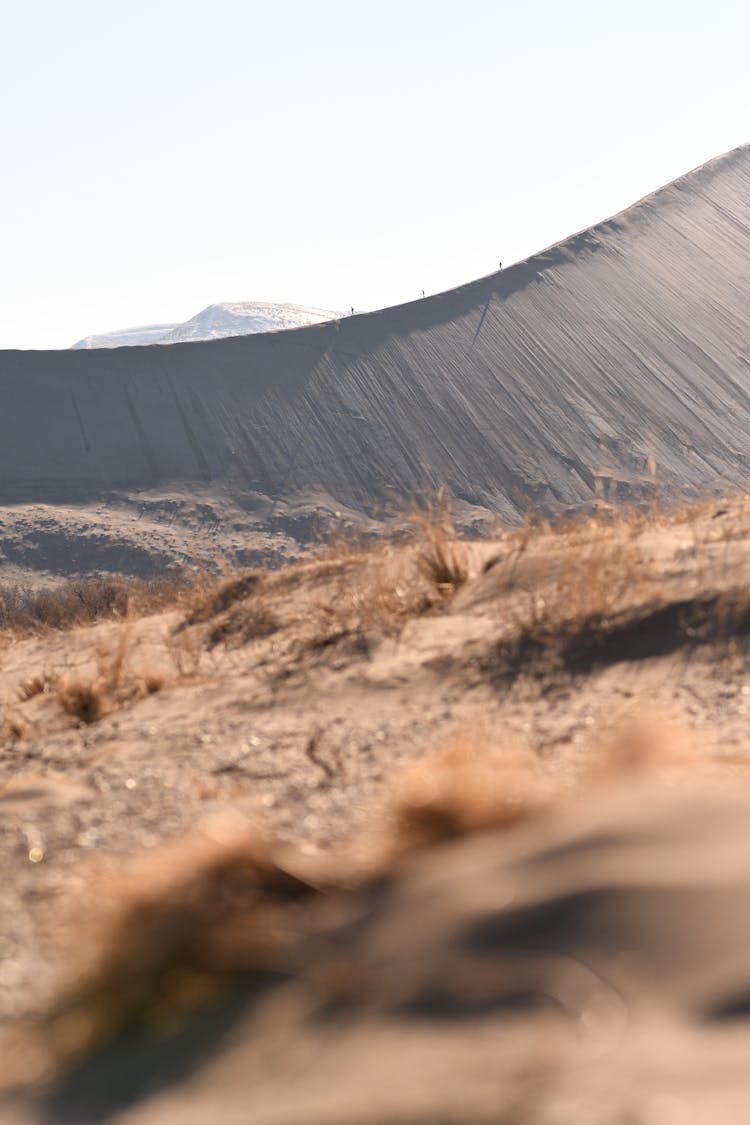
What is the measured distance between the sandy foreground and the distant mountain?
145m

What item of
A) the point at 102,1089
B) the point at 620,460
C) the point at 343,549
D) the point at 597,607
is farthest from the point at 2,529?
the point at 102,1089

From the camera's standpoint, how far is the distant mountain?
153m

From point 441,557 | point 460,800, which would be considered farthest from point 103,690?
point 460,800

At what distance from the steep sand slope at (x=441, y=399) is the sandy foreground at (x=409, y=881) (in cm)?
2978

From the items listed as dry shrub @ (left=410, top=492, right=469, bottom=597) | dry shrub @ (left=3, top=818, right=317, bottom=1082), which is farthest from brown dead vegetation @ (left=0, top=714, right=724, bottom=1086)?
dry shrub @ (left=410, top=492, right=469, bottom=597)

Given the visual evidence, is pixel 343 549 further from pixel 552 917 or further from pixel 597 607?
pixel 552 917

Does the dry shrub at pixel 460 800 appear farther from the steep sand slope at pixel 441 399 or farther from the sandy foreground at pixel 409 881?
the steep sand slope at pixel 441 399

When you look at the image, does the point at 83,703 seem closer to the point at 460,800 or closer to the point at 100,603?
the point at 460,800

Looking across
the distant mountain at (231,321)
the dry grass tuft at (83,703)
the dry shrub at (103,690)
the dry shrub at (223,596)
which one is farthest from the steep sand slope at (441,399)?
the distant mountain at (231,321)

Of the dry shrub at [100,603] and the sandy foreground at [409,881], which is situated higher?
the sandy foreground at [409,881]

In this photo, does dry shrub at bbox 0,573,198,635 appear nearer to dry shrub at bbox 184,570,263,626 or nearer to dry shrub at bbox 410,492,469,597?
dry shrub at bbox 184,570,263,626

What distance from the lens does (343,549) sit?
6.99 m

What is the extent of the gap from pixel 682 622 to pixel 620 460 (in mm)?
32057

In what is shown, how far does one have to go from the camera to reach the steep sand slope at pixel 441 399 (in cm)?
3594
